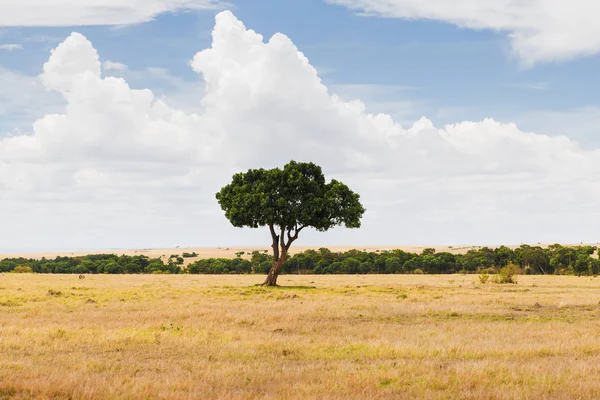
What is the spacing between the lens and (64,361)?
15.9 meters

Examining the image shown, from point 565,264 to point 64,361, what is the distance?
4451 inches

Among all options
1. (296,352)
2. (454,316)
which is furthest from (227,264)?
(296,352)

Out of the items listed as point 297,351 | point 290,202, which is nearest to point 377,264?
point 290,202

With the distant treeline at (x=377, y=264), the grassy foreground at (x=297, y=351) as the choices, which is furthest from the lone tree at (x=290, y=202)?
the distant treeline at (x=377, y=264)

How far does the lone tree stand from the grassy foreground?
18380 mm

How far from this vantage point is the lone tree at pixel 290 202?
50438mm

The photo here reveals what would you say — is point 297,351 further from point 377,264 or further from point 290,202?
point 377,264

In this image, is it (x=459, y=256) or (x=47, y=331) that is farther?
(x=459, y=256)

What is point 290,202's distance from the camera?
2013 inches

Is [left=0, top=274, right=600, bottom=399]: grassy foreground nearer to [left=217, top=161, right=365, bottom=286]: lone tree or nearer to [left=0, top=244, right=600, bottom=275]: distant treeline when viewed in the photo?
[left=217, top=161, right=365, bottom=286]: lone tree

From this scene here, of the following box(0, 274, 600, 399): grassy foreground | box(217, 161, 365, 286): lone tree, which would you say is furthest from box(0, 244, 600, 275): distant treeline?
box(0, 274, 600, 399): grassy foreground

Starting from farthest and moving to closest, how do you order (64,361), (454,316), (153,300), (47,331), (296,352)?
(153,300)
(454,316)
(47,331)
(296,352)
(64,361)

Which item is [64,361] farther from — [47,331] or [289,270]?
[289,270]

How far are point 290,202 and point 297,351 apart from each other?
33.7 metres
